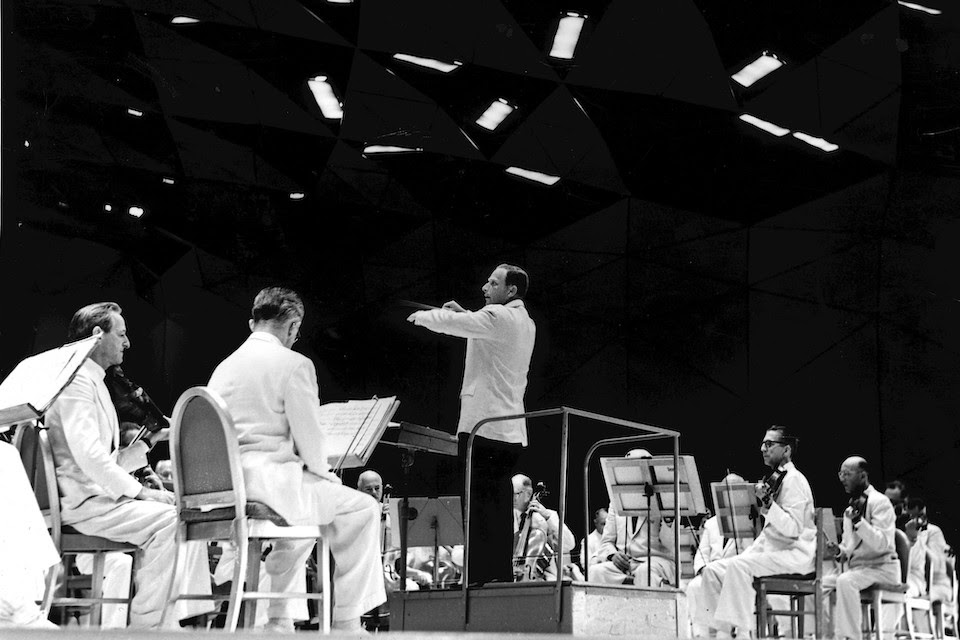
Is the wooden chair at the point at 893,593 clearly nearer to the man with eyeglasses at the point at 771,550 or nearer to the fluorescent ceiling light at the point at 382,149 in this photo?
the man with eyeglasses at the point at 771,550

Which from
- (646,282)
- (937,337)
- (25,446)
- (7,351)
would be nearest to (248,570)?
(25,446)

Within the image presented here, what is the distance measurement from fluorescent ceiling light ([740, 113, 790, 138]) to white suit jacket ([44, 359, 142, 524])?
639 cm

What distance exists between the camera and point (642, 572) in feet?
21.7

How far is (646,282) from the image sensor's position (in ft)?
29.6

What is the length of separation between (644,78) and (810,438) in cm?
314

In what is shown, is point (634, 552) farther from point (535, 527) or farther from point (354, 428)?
point (354, 428)

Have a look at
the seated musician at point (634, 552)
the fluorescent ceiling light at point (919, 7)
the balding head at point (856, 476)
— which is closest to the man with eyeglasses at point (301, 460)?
the seated musician at point (634, 552)

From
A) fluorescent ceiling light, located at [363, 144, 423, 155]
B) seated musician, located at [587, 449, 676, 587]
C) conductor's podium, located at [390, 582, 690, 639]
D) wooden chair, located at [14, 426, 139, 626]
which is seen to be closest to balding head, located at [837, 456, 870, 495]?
seated musician, located at [587, 449, 676, 587]

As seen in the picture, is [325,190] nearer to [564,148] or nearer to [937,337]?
[564,148]

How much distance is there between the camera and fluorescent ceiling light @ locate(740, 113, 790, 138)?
344 inches

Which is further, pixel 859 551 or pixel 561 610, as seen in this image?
pixel 859 551

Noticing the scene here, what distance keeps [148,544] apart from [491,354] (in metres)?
1.61

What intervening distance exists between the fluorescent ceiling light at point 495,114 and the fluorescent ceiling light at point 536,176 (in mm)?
387

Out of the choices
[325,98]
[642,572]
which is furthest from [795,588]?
[325,98]
